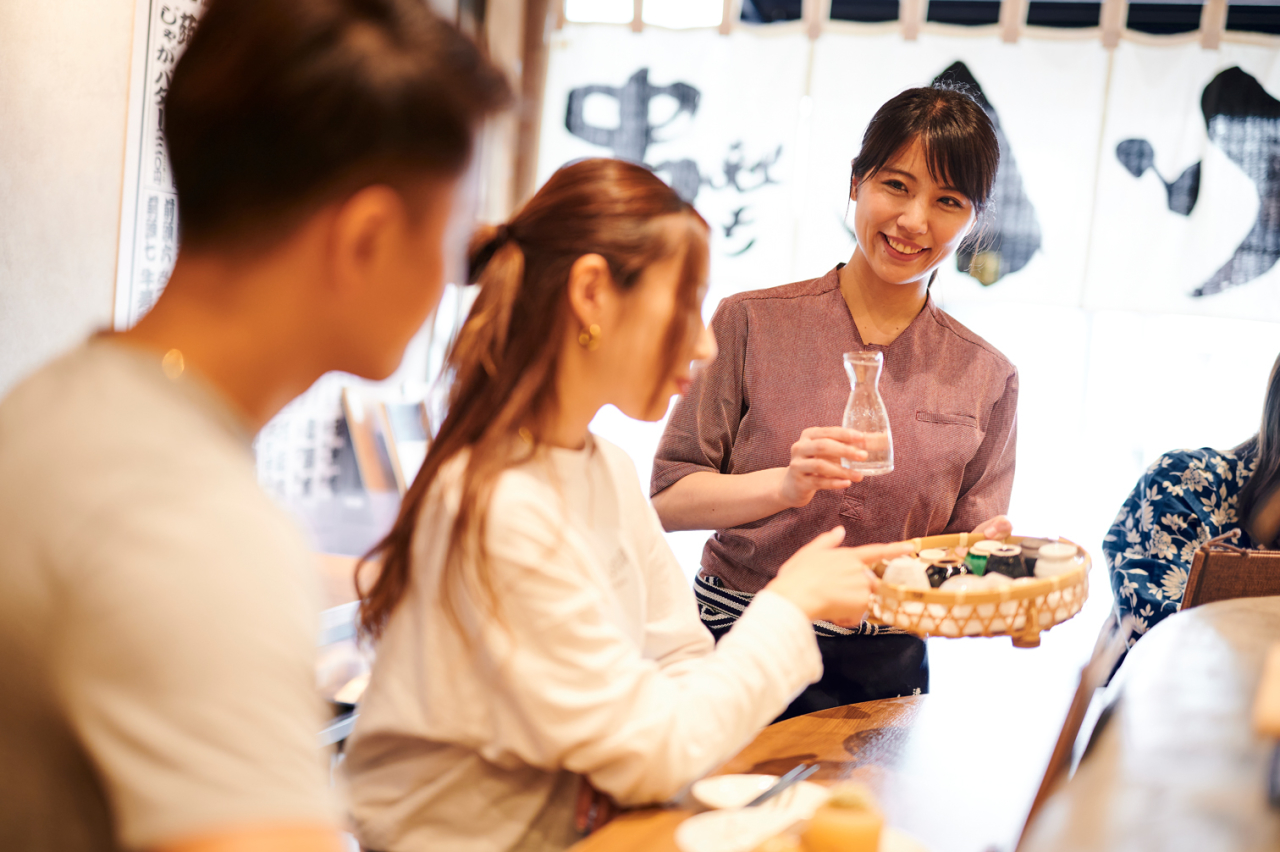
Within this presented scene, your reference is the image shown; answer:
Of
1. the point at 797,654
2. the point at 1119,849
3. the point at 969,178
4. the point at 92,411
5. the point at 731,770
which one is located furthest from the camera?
the point at 969,178

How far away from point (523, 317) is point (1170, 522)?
2.04 m

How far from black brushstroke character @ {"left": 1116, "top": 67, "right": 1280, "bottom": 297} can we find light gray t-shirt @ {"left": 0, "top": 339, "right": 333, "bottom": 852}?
3.88m

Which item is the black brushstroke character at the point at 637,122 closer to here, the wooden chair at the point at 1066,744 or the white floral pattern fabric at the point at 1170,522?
Answer: the white floral pattern fabric at the point at 1170,522

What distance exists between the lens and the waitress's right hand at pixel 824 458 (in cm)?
154

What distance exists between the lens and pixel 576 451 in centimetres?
121

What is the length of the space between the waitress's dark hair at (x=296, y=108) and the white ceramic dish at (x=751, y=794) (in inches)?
31.3

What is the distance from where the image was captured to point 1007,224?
12.2 feet

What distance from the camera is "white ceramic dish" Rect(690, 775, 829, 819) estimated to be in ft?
3.67

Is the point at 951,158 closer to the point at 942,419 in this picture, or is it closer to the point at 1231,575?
the point at 942,419

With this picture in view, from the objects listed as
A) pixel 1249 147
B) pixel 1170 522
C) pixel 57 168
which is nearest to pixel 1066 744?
pixel 1170 522

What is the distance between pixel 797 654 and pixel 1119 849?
1.50ft

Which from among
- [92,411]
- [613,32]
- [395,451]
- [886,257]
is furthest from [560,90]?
[92,411]

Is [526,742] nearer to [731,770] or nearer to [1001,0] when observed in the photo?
[731,770]

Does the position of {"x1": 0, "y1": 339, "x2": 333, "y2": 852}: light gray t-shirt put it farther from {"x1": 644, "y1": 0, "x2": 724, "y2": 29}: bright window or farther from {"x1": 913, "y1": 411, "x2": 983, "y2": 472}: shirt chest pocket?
{"x1": 644, "y1": 0, "x2": 724, "y2": 29}: bright window
